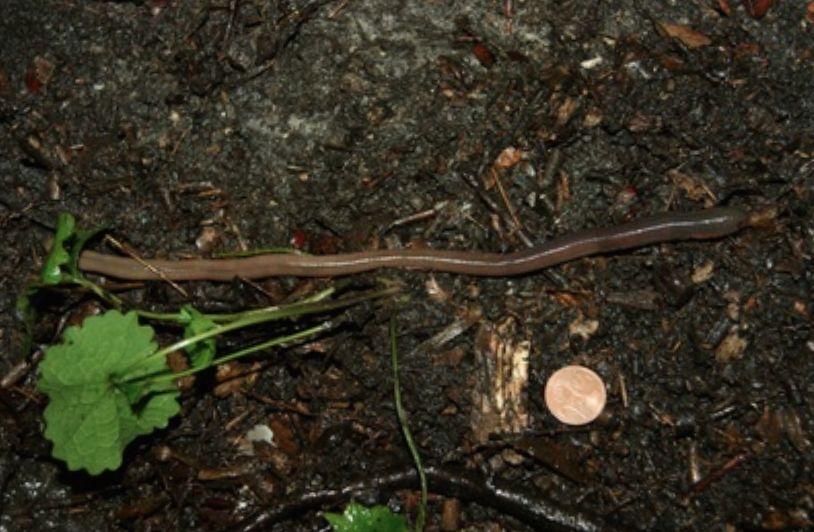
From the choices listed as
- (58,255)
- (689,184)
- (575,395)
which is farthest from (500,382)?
(58,255)

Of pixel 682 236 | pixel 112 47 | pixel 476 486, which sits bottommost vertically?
pixel 476 486

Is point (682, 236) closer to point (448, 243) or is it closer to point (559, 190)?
point (559, 190)

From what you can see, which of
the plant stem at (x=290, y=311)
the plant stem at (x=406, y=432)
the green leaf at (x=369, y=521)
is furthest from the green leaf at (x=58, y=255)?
the green leaf at (x=369, y=521)

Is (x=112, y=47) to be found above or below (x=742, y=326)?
above

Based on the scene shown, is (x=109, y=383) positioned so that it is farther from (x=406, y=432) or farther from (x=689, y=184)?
(x=689, y=184)

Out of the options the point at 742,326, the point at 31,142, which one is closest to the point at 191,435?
the point at 31,142

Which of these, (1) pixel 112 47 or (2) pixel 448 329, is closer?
(2) pixel 448 329
